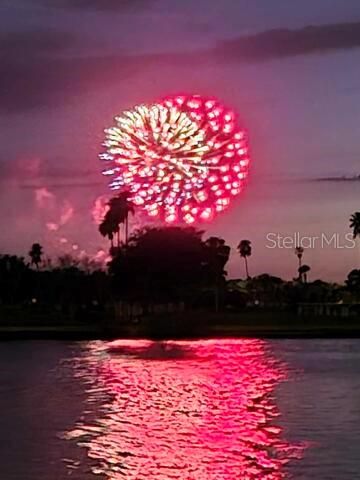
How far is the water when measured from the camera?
41.5ft

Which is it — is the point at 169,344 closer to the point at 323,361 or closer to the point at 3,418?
the point at 323,361

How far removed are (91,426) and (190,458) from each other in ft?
11.9

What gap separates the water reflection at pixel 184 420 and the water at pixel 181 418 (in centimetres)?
2

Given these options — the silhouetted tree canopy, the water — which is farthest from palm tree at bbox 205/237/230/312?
the water

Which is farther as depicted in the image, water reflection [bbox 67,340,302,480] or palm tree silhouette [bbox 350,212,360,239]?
palm tree silhouette [bbox 350,212,360,239]

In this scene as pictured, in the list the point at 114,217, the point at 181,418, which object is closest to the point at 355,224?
the point at 114,217

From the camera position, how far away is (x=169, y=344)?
44.6 m

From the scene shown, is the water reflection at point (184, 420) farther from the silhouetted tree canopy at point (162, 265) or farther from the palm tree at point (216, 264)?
the palm tree at point (216, 264)

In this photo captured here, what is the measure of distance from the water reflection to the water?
24mm

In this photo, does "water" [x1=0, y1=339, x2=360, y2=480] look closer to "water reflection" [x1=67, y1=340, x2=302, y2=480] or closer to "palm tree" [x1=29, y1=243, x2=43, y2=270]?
"water reflection" [x1=67, y1=340, x2=302, y2=480]

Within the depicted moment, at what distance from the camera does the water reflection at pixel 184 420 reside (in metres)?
12.6

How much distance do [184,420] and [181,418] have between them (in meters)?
0.32

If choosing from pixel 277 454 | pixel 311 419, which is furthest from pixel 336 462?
pixel 311 419

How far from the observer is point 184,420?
17047mm
